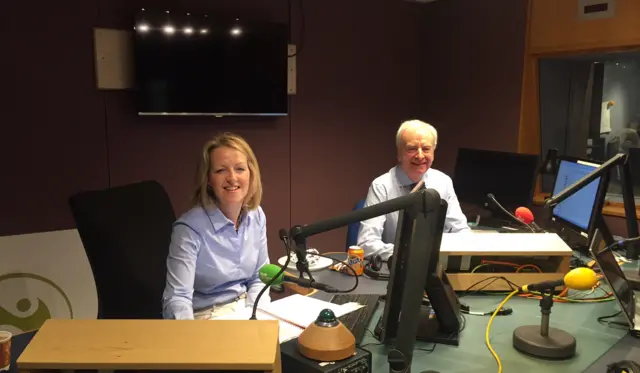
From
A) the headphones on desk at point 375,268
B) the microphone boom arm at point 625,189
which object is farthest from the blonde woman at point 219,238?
the microphone boom arm at point 625,189

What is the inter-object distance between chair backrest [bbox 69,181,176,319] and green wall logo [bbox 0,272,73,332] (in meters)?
1.15

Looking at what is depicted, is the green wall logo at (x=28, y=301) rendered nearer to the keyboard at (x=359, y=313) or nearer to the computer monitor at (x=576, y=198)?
the keyboard at (x=359, y=313)

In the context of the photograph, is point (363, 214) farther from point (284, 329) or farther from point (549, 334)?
point (549, 334)

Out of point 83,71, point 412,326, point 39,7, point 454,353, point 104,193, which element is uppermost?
point 39,7

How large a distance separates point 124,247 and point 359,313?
34.2 inches

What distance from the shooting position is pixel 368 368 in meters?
1.25

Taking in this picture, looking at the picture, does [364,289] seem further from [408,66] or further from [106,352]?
[408,66]

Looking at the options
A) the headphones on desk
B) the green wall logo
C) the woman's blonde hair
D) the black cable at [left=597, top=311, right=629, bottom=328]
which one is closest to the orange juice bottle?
the headphones on desk

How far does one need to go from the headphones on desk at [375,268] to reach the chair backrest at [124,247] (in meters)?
0.80

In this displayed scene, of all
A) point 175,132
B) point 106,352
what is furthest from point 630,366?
point 175,132

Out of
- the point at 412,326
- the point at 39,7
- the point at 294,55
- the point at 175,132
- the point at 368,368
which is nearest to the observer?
the point at 412,326

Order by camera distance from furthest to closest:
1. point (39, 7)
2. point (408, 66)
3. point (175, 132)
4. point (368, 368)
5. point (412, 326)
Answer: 1. point (408, 66)
2. point (175, 132)
3. point (39, 7)
4. point (368, 368)
5. point (412, 326)

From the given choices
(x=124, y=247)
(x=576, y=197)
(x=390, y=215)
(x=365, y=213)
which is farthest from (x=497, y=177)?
(x=365, y=213)

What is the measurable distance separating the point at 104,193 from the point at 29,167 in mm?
1118
